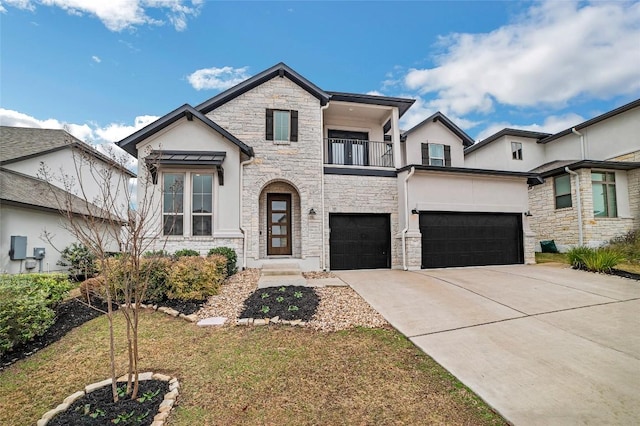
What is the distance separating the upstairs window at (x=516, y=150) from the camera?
1864 cm

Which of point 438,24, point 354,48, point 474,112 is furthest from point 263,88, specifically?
point 474,112

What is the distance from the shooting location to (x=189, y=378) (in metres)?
3.63

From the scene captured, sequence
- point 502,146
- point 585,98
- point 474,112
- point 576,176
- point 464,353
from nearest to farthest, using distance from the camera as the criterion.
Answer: point 464,353 < point 585,98 < point 576,176 < point 474,112 < point 502,146

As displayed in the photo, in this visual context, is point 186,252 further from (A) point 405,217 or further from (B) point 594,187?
(B) point 594,187

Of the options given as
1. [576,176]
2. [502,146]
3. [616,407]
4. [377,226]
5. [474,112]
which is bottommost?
[616,407]

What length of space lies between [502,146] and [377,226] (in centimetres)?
1278

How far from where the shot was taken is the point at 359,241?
37.9 ft

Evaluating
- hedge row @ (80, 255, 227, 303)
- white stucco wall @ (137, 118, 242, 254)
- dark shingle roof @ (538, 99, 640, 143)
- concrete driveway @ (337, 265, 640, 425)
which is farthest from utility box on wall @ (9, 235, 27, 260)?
dark shingle roof @ (538, 99, 640, 143)

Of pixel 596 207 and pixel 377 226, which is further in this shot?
pixel 596 207

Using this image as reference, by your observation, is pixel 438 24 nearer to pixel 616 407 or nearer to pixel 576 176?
pixel 576 176

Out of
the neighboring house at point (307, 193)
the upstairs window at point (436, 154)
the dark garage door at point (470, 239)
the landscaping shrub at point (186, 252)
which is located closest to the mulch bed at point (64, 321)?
the landscaping shrub at point (186, 252)

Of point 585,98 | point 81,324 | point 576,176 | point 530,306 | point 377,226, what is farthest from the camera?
point 576,176

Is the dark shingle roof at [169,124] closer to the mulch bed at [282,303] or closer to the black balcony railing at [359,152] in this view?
the black balcony railing at [359,152]

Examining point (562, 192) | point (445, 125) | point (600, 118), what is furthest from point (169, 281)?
point (600, 118)
